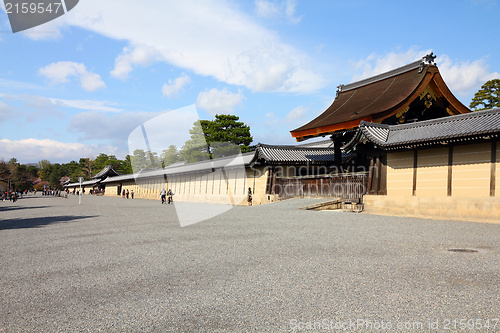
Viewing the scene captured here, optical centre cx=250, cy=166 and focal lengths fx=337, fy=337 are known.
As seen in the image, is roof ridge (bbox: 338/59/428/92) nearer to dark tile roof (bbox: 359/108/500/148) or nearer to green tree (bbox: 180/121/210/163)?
dark tile roof (bbox: 359/108/500/148)

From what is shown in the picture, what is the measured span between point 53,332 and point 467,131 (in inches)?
550

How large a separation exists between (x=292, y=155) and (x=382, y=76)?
26.5 feet

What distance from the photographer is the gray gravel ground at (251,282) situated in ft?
12.9

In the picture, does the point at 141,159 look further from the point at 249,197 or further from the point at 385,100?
the point at 385,100

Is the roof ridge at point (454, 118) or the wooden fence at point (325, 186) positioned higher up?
the roof ridge at point (454, 118)

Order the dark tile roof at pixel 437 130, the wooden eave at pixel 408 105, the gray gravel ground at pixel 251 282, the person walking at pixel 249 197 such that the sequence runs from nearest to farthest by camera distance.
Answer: the gray gravel ground at pixel 251 282 < the dark tile roof at pixel 437 130 < the wooden eave at pixel 408 105 < the person walking at pixel 249 197

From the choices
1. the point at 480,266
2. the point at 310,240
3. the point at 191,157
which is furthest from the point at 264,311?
the point at 191,157

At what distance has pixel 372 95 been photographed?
69.8 ft

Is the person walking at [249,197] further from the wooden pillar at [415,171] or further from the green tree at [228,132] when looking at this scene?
the green tree at [228,132]

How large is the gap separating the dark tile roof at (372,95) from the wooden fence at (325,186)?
321 centimetres

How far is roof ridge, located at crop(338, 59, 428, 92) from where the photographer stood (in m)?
20.2

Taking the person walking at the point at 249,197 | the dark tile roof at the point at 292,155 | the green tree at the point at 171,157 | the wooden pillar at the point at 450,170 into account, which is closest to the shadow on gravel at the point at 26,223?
the person walking at the point at 249,197

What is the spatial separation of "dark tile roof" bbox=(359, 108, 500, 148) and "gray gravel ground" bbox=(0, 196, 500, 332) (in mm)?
4252

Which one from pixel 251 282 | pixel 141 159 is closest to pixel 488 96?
pixel 251 282
